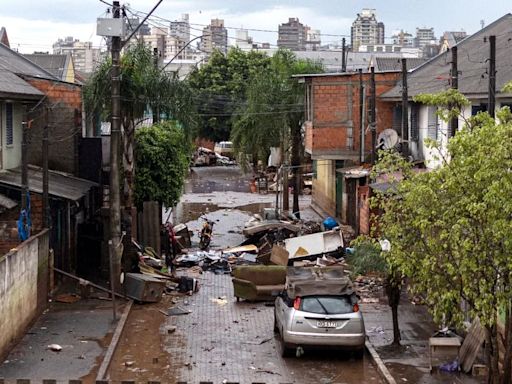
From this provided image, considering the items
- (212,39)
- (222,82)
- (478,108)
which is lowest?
(478,108)

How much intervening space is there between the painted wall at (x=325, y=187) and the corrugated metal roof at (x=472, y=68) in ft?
25.7

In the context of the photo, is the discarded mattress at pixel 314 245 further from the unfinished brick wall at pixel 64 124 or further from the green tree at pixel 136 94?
the unfinished brick wall at pixel 64 124

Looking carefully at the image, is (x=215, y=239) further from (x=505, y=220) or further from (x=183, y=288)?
(x=505, y=220)

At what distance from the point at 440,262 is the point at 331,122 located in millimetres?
24953

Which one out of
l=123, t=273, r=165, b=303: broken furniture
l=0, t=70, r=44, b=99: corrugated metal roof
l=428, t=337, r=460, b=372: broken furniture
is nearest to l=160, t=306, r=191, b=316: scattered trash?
l=123, t=273, r=165, b=303: broken furniture

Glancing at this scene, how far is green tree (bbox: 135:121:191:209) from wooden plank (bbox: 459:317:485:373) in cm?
1713

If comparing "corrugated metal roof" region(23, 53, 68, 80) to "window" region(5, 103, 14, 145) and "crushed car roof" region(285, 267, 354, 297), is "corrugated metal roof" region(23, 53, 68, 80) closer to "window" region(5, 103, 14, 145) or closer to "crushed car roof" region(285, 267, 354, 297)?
"window" region(5, 103, 14, 145)

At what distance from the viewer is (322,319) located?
1784 centimetres

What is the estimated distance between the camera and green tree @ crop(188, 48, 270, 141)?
258ft

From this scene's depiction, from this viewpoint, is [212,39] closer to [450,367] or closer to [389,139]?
[389,139]

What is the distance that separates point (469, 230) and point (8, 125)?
17.0 meters

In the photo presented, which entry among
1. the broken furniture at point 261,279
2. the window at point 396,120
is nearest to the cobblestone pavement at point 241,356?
the broken furniture at point 261,279

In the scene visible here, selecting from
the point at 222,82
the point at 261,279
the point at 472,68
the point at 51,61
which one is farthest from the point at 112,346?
the point at 222,82

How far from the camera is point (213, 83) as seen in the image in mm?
79688
